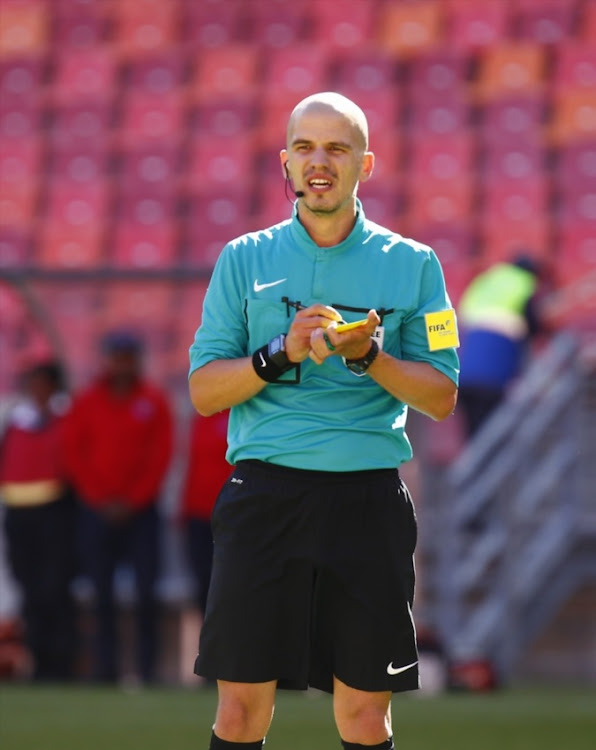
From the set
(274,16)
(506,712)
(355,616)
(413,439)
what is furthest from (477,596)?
(274,16)

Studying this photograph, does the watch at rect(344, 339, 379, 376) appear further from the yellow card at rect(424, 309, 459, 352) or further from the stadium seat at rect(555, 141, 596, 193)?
the stadium seat at rect(555, 141, 596, 193)

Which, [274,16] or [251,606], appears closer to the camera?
[251,606]

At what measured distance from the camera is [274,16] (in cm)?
1669

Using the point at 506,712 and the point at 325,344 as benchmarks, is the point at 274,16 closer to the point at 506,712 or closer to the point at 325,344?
the point at 506,712

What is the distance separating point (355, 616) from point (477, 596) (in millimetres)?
6427

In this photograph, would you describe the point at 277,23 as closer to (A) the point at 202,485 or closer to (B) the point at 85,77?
(B) the point at 85,77

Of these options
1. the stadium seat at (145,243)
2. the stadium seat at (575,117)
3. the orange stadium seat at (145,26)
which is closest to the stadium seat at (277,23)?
the orange stadium seat at (145,26)

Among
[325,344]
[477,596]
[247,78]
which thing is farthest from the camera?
[247,78]

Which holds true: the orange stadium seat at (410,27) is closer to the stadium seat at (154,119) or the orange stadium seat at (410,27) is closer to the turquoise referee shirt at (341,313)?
the stadium seat at (154,119)

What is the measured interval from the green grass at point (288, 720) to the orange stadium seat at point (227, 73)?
811 centimetres

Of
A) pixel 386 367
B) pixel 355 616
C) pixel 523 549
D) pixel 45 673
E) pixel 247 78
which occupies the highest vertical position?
pixel 247 78

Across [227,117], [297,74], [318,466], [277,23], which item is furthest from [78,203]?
[318,466]

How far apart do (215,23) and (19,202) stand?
2797 mm

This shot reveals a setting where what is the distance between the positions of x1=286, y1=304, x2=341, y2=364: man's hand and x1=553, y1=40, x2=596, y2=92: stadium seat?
11.8m
